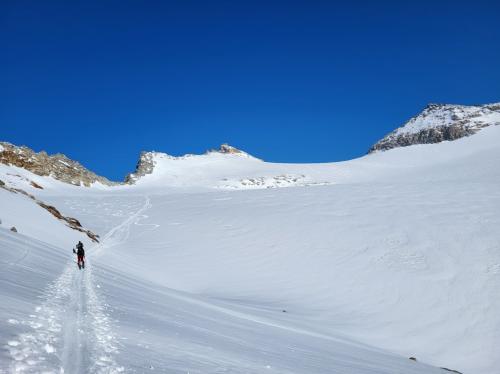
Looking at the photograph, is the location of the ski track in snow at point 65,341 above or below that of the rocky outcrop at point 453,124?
below

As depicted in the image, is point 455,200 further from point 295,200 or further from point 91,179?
point 91,179

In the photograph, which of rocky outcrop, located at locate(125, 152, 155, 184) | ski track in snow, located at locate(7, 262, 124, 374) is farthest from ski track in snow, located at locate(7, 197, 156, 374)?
rocky outcrop, located at locate(125, 152, 155, 184)

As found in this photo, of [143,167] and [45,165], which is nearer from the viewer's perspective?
[45,165]

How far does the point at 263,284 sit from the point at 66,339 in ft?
60.3

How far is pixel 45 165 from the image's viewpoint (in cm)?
9419

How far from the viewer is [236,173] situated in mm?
126250

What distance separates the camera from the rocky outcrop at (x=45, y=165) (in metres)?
89.8

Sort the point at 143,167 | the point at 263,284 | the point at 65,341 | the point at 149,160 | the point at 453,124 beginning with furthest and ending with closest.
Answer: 1. the point at 453,124
2. the point at 149,160
3. the point at 143,167
4. the point at 263,284
5. the point at 65,341

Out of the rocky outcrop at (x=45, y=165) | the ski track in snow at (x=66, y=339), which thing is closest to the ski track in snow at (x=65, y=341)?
the ski track in snow at (x=66, y=339)

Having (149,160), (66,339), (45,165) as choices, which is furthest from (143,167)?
(66,339)

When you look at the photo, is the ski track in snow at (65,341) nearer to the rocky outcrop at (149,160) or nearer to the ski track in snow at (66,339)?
the ski track in snow at (66,339)

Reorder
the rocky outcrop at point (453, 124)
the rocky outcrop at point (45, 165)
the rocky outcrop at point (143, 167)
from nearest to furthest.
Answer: the rocky outcrop at point (45, 165) < the rocky outcrop at point (143, 167) < the rocky outcrop at point (453, 124)

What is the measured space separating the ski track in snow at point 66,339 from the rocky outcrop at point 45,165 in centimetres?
8878

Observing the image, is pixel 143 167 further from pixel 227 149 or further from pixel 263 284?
pixel 263 284
